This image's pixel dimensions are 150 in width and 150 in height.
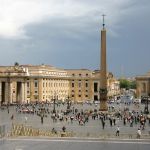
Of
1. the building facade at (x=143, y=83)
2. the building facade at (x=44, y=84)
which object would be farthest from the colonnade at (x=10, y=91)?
the building facade at (x=143, y=83)

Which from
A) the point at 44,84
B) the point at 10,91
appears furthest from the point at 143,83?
the point at 10,91

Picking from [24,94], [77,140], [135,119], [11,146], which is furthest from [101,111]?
[24,94]

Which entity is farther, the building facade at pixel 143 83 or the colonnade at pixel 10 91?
the building facade at pixel 143 83

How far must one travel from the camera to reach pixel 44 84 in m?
133

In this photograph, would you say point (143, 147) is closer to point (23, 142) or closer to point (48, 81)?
point (23, 142)

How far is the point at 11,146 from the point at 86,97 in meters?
120

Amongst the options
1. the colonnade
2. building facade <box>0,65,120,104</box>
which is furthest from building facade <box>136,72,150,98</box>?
the colonnade

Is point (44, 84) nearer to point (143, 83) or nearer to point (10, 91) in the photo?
point (10, 91)

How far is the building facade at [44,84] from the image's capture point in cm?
11556

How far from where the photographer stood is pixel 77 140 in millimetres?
33938

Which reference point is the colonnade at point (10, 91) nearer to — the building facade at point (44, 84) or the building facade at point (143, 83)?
the building facade at point (44, 84)

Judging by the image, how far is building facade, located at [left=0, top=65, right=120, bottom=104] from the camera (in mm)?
115562

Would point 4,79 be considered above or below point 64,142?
above

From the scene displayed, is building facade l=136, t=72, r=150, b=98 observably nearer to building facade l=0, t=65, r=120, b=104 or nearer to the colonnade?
building facade l=0, t=65, r=120, b=104
